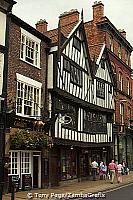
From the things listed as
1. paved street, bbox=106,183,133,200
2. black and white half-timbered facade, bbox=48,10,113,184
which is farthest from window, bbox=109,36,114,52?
paved street, bbox=106,183,133,200

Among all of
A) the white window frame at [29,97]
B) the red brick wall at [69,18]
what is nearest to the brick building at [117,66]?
the red brick wall at [69,18]

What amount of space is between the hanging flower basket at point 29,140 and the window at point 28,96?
1.28m

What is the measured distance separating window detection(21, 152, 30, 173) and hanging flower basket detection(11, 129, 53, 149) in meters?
0.62

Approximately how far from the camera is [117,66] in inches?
1325

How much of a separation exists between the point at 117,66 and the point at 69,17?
809 centimetres

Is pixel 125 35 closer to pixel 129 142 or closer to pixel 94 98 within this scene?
pixel 129 142

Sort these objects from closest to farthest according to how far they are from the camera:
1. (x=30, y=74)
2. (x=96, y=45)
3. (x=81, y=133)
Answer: (x=30, y=74)
(x=81, y=133)
(x=96, y=45)

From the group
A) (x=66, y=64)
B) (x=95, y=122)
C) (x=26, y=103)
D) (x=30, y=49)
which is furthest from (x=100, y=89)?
(x=26, y=103)

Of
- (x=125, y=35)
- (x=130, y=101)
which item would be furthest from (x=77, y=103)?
(x=125, y=35)

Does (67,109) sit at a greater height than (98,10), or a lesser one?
lesser

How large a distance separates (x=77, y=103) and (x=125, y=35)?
19064mm

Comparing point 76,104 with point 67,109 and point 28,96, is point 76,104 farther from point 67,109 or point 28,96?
point 28,96

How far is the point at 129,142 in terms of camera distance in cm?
3531

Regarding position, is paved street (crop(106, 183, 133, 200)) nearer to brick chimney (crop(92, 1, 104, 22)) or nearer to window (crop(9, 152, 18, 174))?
window (crop(9, 152, 18, 174))
